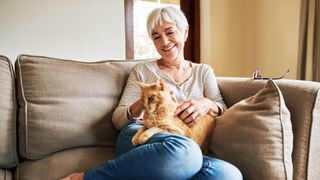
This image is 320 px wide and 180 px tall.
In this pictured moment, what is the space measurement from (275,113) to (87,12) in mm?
1392

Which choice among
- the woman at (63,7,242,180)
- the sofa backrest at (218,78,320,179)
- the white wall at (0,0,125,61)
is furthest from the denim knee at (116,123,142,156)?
the white wall at (0,0,125,61)

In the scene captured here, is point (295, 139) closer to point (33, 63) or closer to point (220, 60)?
A: point (33, 63)

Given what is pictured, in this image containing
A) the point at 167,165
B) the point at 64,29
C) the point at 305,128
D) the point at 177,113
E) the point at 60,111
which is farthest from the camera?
the point at 64,29

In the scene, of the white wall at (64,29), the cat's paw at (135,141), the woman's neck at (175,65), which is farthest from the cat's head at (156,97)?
the white wall at (64,29)

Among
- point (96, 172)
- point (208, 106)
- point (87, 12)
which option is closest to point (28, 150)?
point (96, 172)

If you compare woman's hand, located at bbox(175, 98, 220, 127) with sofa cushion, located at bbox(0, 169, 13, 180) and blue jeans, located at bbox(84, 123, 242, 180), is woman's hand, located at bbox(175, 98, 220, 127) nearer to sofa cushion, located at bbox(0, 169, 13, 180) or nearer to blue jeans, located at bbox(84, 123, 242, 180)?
blue jeans, located at bbox(84, 123, 242, 180)

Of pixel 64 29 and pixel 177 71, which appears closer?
pixel 177 71

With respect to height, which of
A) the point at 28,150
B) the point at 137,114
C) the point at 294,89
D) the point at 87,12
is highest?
the point at 87,12

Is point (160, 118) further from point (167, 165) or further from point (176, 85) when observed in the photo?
point (176, 85)

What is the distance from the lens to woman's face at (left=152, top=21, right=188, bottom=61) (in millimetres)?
1363

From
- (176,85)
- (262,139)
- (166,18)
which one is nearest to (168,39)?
(166,18)

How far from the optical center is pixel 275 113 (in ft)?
3.34

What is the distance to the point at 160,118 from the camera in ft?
3.56

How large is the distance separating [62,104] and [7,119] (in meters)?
0.21
